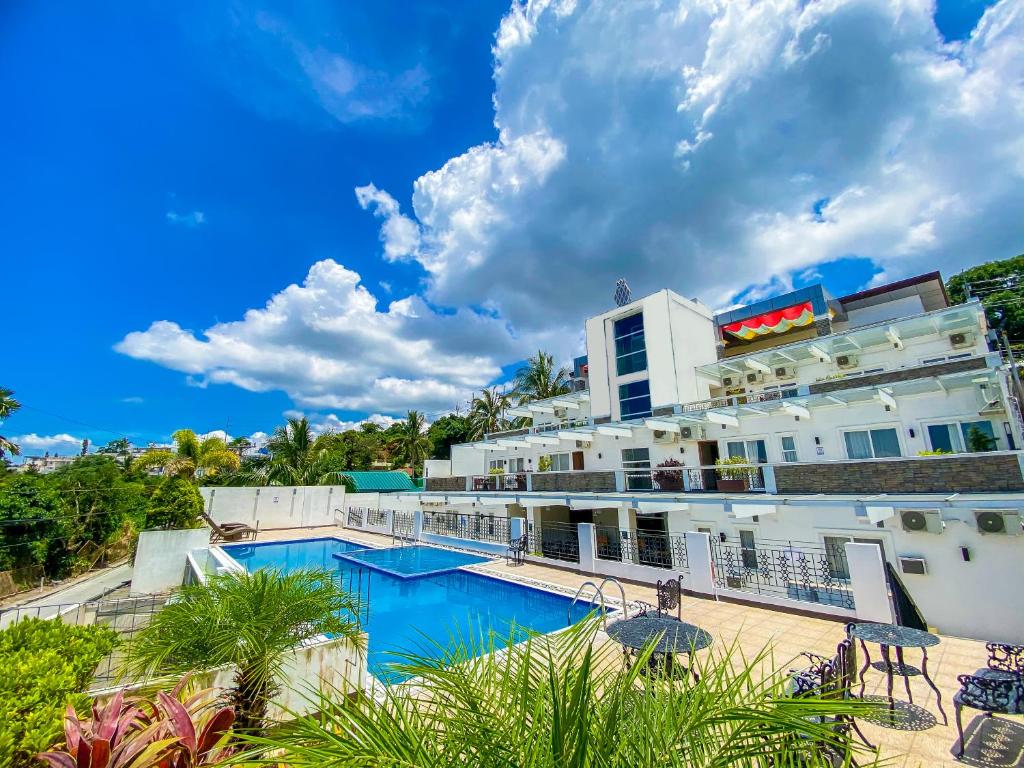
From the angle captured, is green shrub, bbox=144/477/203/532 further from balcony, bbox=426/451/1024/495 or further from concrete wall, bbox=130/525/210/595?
balcony, bbox=426/451/1024/495

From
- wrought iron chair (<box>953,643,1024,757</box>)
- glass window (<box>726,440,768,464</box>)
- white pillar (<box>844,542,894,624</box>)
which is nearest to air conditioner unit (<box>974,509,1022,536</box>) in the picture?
white pillar (<box>844,542,894,624</box>)

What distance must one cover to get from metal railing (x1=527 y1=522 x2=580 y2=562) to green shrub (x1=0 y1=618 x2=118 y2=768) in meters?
14.0

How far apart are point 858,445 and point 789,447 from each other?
2.31m

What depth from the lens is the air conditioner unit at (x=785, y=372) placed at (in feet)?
68.5

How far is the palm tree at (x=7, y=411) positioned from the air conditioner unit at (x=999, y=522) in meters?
43.0

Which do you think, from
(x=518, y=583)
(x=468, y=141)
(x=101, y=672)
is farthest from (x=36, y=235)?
(x=518, y=583)

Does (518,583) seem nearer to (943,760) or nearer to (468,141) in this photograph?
(943,760)

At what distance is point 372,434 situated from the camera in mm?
62125

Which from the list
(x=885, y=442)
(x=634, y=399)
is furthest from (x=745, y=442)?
(x=634, y=399)

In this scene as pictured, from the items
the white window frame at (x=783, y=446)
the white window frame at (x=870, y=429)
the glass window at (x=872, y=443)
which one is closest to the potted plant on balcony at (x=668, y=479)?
the white window frame at (x=783, y=446)

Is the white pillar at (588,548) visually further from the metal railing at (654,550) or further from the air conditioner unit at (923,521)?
the air conditioner unit at (923,521)

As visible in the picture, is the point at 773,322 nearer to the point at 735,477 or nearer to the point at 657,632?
the point at 735,477

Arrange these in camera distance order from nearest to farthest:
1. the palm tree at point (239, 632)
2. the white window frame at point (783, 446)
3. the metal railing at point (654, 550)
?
the palm tree at point (239, 632)
the metal railing at point (654, 550)
the white window frame at point (783, 446)

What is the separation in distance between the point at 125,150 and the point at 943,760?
1162 inches
